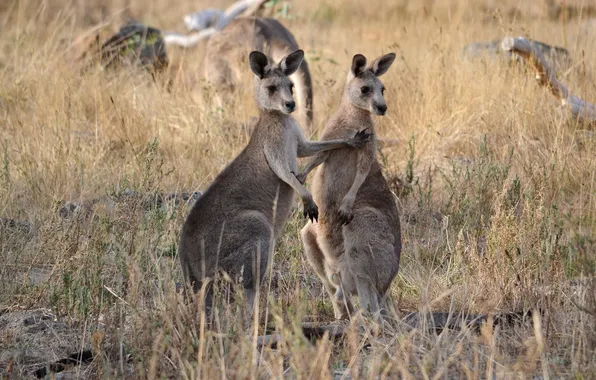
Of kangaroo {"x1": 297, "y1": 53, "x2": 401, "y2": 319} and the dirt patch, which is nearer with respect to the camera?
the dirt patch

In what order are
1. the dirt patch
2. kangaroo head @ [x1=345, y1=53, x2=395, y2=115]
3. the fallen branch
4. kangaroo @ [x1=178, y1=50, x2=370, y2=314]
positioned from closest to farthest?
the dirt patch → kangaroo @ [x1=178, y1=50, x2=370, y2=314] → kangaroo head @ [x1=345, y1=53, x2=395, y2=115] → the fallen branch

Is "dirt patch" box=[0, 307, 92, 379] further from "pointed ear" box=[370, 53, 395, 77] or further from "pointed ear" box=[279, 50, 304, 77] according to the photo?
"pointed ear" box=[370, 53, 395, 77]

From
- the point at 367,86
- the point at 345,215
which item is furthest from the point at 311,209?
the point at 367,86

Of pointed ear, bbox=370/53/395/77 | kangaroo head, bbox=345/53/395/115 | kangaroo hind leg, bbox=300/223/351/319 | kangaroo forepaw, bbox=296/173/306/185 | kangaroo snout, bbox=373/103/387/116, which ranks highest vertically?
pointed ear, bbox=370/53/395/77

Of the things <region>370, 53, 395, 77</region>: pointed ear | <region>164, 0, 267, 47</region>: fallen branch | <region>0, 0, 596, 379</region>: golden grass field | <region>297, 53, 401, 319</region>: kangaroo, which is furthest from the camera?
<region>164, 0, 267, 47</region>: fallen branch

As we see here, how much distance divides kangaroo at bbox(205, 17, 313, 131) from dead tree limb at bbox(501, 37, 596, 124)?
2.17 m

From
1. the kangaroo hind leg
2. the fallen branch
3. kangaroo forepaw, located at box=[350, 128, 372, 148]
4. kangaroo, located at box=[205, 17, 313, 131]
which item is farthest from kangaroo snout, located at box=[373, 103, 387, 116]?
the fallen branch

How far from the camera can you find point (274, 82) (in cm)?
563

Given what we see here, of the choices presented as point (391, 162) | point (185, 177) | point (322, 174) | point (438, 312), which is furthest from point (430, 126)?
point (438, 312)

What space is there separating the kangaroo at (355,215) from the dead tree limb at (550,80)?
8.72 ft

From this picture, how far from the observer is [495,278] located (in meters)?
5.27

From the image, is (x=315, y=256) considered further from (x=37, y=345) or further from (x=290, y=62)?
(x=37, y=345)

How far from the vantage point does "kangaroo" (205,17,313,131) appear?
9.92 meters

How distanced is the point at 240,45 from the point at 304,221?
4.06 m
